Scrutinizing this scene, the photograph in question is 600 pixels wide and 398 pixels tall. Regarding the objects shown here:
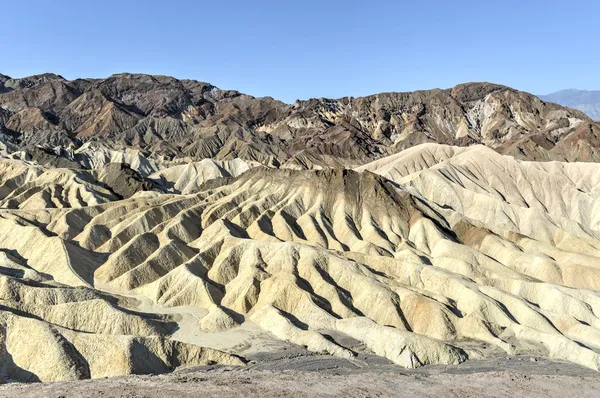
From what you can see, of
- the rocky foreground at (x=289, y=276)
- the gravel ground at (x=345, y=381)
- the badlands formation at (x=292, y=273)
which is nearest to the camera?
the gravel ground at (x=345, y=381)

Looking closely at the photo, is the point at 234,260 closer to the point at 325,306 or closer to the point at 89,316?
the point at 325,306

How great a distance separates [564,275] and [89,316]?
2498 inches

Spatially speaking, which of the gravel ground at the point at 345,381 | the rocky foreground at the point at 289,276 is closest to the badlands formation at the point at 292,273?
the rocky foreground at the point at 289,276

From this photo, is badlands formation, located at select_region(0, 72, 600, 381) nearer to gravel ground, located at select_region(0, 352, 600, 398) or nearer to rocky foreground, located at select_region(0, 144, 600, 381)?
rocky foreground, located at select_region(0, 144, 600, 381)

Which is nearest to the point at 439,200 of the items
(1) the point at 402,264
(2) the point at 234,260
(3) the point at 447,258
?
(3) the point at 447,258

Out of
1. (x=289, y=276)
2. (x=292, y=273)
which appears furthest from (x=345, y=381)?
(x=292, y=273)

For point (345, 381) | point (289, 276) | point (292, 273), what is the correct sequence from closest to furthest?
point (345, 381) < point (289, 276) < point (292, 273)

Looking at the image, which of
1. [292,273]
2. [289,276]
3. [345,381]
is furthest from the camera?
[292,273]

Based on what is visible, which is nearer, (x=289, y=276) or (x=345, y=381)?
(x=345, y=381)

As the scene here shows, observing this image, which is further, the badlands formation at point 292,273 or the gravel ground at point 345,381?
the badlands formation at point 292,273

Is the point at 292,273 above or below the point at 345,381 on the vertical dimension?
above

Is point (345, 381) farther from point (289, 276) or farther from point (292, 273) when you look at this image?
point (292, 273)

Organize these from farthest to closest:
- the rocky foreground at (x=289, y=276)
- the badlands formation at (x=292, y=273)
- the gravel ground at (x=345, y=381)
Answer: the badlands formation at (x=292, y=273) → the rocky foreground at (x=289, y=276) → the gravel ground at (x=345, y=381)

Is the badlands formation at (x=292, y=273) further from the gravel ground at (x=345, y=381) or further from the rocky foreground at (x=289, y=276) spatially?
the gravel ground at (x=345, y=381)
